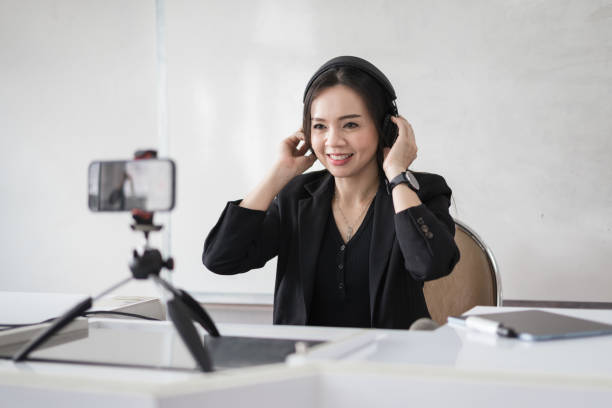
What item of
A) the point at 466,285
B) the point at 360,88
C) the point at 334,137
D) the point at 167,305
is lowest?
the point at 466,285

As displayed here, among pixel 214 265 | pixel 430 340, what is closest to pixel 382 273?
pixel 214 265

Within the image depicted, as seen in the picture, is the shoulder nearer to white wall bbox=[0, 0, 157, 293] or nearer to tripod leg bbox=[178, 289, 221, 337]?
tripod leg bbox=[178, 289, 221, 337]

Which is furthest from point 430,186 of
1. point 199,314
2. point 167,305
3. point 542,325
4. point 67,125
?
point 67,125

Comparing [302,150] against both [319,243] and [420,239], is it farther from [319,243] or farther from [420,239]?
[420,239]

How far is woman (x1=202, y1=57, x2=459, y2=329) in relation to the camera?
1.34m

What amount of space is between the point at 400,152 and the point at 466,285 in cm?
43

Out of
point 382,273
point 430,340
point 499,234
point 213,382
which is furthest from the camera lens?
point 499,234

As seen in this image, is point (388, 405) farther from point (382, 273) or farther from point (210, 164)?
point (210, 164)

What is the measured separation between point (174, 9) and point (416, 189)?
1.67 metres

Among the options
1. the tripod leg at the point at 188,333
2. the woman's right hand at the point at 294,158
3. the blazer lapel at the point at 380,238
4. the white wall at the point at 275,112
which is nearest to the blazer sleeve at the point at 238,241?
the woman's right hand at the point at 294,158

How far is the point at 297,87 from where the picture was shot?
8.00 feet

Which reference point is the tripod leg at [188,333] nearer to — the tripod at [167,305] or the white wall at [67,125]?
the tripod at [167,305]

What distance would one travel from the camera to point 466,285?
5.21 ft

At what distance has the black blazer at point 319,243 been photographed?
4.13 ft
